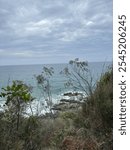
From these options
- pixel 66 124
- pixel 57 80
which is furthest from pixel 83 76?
pixel 57 80

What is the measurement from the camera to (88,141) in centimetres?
589

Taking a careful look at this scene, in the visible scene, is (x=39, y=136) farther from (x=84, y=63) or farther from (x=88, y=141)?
(x=84, y=63)

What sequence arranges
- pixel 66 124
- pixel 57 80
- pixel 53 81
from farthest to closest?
pixel 57 80 < pixel 53 81 < pixel 66 124

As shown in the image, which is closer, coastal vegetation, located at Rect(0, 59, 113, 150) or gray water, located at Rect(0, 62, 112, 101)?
coastal vegetation, located at Rect(0, 59, 113, 150)

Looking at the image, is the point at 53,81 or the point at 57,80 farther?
the point at 57,80

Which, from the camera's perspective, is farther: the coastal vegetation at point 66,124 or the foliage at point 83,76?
the foliage at point 83,76

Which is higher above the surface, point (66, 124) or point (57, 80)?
point (66, 124)

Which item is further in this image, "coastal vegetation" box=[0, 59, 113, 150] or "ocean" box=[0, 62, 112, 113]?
"ocean" box=[0, 62, 112, 113]

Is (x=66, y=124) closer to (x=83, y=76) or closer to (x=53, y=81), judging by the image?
(x=83, y=76)

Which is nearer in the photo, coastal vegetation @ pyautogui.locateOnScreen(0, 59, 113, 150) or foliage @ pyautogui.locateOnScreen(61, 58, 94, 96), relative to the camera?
coastal vegetation @ pyautogui.locateOnScreen(0, 59, 113, 150)

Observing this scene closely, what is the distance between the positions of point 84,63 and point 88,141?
3.35 m

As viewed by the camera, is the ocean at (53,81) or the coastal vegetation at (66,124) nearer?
the coastal vegetation at (66,124)

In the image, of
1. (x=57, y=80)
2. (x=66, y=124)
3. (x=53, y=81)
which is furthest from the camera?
(x=57, y=80)

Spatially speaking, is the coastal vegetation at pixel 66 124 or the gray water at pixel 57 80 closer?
the coastal vegetation at pixel 66 124
